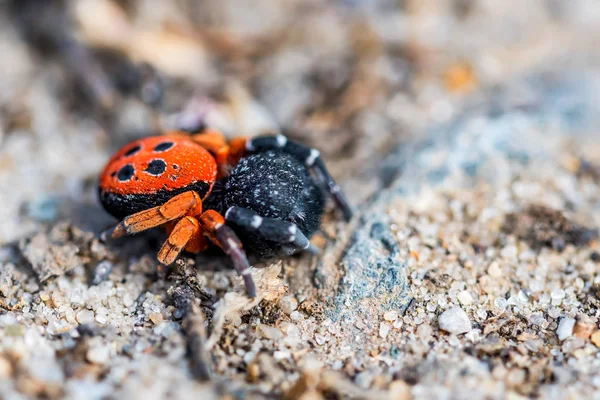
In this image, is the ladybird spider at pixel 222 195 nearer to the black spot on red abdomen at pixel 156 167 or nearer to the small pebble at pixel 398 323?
the black spot on red abdomen at pixel 156 167

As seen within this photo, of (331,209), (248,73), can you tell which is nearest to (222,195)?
(331,209)

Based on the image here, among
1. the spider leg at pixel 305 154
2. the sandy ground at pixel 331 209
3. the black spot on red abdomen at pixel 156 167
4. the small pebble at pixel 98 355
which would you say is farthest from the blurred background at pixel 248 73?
the small pebble at pixel 98 355

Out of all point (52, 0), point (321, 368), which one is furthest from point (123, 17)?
point (321, 368)

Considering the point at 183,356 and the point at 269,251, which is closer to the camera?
the point at 183,356

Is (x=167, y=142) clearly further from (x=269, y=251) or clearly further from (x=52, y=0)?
(x=52, y=0)

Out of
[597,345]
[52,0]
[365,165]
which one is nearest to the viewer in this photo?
[597,345]

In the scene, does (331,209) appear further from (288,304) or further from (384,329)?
(384,329)

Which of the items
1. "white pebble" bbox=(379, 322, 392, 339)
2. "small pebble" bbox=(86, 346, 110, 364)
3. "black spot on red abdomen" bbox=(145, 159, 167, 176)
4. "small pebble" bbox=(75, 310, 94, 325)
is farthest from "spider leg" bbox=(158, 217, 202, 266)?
"white pebble" bbox=(379, 322, 392, 339)

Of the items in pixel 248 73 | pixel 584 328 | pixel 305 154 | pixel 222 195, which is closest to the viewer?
pixel 584 328
